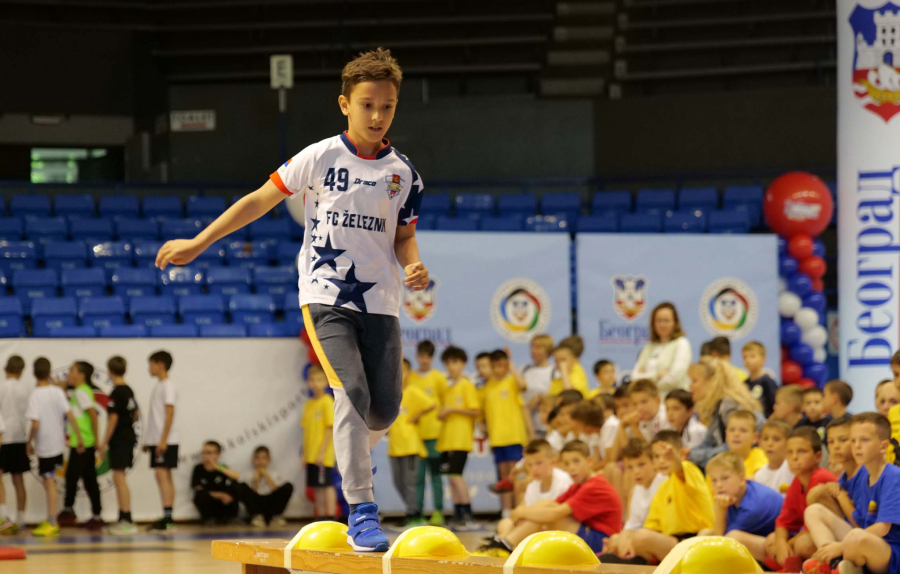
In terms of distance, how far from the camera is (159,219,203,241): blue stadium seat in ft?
41.4

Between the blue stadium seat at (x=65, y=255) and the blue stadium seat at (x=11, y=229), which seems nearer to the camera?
the blue stadium seat at (x=65, y=255)

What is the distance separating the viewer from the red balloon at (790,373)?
441 inches

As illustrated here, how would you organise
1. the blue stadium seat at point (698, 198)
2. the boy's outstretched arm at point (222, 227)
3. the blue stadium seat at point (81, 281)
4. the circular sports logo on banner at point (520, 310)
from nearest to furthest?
1. the boy's outstretched arm at point (222, 227)
2. the circular sports logo on banner at point (520, 310)
3. the blue stadium seat at point (81, 281)
4. the blue stadium seat at point (698, 198)

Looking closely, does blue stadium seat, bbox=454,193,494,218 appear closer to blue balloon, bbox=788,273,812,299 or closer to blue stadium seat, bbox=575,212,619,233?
blue stadium seat, bbox=575,212,619,233

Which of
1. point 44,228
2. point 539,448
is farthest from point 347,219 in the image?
point 44,228

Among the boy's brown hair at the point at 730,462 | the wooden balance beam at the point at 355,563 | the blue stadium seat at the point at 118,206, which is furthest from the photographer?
the blue stadium seat at the point at 118,206

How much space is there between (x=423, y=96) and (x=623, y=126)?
9.54 ft

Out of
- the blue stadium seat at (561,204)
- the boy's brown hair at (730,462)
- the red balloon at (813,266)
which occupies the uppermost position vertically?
the blue stadium seat at (561,204)

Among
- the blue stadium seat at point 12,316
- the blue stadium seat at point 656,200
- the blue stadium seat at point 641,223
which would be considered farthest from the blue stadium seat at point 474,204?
the blue stadium seat at point 12,316

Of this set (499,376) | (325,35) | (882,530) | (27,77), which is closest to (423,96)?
(325,35)

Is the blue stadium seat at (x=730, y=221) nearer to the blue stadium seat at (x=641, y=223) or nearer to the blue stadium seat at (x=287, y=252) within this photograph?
the blue stadium seat at (x=641, y=223)

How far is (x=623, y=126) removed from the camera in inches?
590

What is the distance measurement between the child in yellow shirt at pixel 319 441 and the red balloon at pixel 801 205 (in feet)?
16.7

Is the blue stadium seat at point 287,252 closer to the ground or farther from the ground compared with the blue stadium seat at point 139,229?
closer to the ground
